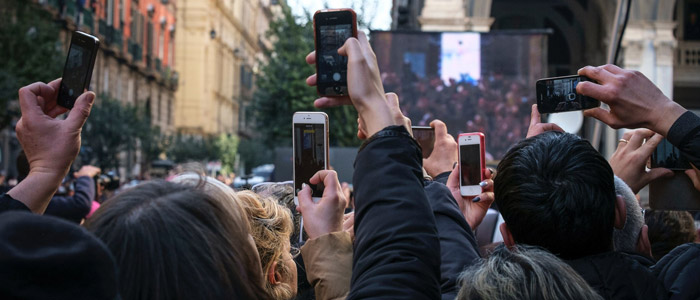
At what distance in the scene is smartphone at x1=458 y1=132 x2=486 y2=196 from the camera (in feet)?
10.4

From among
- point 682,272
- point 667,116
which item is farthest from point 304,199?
point 682,272

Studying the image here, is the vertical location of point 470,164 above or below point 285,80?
below

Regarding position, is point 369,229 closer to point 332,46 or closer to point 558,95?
point 332,46

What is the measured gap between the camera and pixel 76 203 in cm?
621

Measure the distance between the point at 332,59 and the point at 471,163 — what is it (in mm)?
1016

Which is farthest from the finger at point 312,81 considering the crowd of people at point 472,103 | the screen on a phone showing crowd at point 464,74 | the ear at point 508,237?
the screen on a phone showing crowd at point 464,74

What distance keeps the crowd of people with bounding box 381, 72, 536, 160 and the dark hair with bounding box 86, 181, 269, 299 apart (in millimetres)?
16871

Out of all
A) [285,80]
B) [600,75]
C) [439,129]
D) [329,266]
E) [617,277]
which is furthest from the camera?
[285,80]

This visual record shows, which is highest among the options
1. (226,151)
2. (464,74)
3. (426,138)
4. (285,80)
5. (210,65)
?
(210,65)

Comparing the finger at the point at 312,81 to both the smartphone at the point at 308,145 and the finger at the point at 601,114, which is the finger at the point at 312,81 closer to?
the smartphone at the point at 308,145

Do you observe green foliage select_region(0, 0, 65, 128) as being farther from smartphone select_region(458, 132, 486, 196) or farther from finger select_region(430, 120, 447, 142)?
smartphone select_region(458, 132, 486, 196)

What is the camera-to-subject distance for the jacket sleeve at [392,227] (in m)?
1.83

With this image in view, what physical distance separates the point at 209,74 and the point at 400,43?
42417mm

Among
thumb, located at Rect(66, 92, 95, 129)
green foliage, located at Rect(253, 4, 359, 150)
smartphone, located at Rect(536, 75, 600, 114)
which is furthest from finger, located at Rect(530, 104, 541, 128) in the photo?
green foliage, located at Rect(253, 4, 359, 150)
